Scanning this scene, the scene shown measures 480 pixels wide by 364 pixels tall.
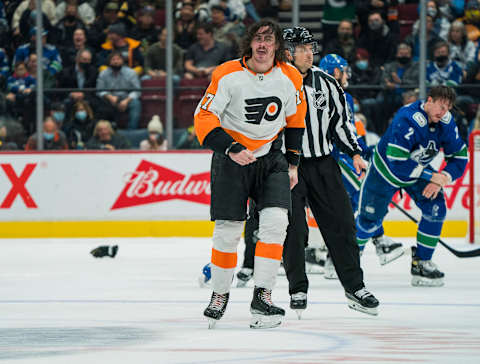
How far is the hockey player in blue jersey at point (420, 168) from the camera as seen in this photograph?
241 inches

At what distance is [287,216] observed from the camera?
4.51 m

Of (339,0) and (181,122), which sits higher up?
(339,0)

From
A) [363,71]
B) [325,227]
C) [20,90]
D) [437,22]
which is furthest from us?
[20,90]

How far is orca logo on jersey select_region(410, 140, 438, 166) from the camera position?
6.20 metres

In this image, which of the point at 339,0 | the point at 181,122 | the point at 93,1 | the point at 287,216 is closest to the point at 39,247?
the point at 181,122

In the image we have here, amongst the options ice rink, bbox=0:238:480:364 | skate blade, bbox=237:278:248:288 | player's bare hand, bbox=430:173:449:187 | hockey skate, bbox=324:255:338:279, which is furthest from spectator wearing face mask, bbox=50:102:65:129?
player's bare hand, bbox=430:173:449:187

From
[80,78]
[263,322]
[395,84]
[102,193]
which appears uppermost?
[263,322]

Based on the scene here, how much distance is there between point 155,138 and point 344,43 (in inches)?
88.1

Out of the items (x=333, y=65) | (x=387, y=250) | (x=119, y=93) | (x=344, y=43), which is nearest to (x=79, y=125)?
(x=119, y=93)

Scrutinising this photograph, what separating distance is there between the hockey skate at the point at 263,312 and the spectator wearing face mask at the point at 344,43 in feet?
23.1

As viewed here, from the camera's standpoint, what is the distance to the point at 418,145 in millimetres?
6223

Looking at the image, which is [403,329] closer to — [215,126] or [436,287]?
[215,126]

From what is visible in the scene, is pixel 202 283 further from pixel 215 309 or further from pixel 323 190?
pixel 215 309

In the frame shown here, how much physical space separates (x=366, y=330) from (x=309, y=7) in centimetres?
732
